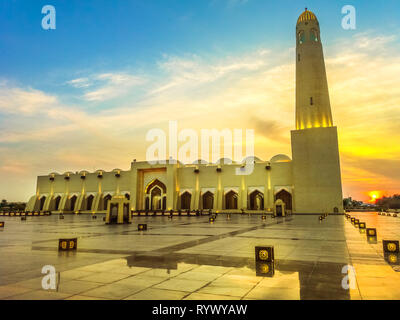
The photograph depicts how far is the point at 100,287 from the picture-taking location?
A: 3.42m

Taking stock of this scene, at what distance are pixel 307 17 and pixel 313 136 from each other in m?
15.7

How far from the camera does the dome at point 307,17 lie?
36.3m

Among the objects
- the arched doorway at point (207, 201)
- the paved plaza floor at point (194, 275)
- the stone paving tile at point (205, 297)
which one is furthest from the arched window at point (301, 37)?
the stone paving tile at point (205, 297)

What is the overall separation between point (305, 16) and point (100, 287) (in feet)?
136

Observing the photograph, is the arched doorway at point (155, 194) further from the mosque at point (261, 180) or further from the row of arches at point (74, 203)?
the row of arches at point (74, 203)

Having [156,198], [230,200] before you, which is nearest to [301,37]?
[230,200]

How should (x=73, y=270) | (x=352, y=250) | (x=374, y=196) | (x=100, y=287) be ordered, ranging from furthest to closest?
(x=374, y=196), (x=352, y=250), (x=73, y=270), (x=100, y=287)

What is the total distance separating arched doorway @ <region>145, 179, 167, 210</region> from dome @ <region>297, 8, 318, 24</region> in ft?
96.2

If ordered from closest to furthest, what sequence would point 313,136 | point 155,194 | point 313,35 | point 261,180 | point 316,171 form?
point 316,171 < point 313,136 < point 313,35 < point 261,180 < point 155,194

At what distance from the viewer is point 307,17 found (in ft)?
119

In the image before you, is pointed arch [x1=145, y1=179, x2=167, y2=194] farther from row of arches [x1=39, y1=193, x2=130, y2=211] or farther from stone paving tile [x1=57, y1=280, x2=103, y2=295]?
stone paving tile [x1=57, y1=280, x2=103, y2=295]

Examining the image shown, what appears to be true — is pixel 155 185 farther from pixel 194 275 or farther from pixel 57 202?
pixel 194 275
